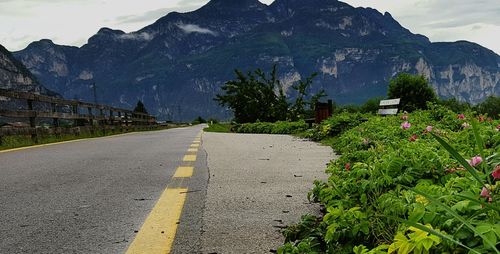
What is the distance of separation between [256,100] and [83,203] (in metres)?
23.6

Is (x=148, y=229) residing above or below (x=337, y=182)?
below

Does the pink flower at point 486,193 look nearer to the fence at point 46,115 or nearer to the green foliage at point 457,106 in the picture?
the green foliage at point 457,106

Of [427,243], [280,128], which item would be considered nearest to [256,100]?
[280,128]

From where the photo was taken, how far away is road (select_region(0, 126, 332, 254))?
290cm

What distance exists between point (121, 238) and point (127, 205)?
106cm

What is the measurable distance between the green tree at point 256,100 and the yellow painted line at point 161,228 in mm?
22691

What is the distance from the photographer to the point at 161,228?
10.6 ft

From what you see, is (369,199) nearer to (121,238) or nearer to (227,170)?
(121,238)

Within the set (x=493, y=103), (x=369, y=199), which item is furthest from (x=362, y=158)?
(x=493, y=103)

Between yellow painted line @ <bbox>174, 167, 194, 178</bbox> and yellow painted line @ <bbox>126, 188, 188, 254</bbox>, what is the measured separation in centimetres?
133

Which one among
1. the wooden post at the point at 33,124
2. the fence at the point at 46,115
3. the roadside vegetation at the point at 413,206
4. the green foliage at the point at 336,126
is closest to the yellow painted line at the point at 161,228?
the roadside vegetation at the point at 413,206

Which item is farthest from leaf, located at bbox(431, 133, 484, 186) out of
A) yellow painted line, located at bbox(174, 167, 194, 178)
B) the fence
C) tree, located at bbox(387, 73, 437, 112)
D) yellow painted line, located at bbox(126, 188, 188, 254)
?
tree, located at bbox(387, 73, 437, 112)

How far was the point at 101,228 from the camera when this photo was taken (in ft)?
10.7

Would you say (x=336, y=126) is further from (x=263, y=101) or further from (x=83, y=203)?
(x=263, y=101)
